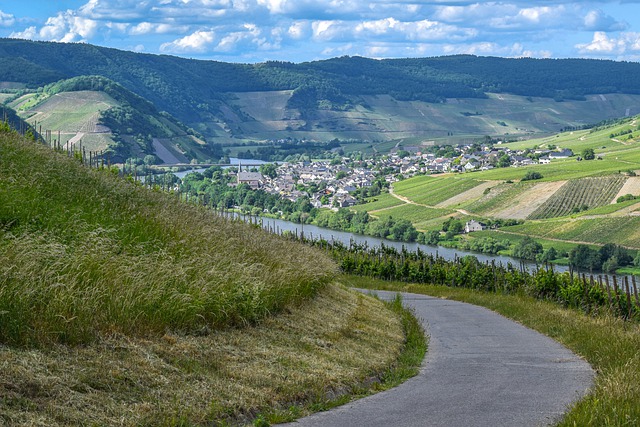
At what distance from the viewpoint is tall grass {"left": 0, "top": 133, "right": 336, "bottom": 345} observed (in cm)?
1005

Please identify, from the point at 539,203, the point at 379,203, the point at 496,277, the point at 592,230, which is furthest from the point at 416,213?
the point at 496,277

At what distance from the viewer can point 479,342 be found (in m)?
17.4

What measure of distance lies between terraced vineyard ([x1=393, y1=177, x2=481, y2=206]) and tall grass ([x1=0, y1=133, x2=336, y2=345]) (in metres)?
129

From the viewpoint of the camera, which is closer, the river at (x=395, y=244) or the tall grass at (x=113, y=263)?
the tall grass at (x=113, y=263)

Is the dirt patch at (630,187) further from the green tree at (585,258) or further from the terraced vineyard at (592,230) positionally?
the green tree at (585,258)

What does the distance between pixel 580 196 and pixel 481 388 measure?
124 m

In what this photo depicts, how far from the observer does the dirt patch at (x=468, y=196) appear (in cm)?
14329

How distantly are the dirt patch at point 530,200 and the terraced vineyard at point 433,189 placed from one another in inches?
544

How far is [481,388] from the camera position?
37.7 feet

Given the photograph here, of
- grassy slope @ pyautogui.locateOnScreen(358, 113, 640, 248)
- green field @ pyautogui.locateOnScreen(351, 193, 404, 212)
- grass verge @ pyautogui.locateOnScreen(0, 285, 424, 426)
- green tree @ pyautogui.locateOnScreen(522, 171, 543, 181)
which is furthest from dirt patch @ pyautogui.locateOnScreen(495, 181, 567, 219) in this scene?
grass verge @ pyautogui.locateOnScreen(0, 285, 424, 426)

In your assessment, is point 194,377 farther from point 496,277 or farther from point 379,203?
point 379,203

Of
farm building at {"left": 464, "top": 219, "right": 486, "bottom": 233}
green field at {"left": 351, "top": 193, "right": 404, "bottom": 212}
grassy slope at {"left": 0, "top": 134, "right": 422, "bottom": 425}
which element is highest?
grassy slope at {"left": 0, "top": 134, "right": 422, "bottom": 425}

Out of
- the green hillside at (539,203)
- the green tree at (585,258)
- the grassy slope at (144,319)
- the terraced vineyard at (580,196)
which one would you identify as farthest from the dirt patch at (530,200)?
the grassy slope at (144,319)

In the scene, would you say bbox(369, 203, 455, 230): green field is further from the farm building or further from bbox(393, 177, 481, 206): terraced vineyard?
the farm building
